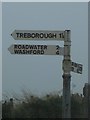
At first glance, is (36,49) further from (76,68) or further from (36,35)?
(76,68)

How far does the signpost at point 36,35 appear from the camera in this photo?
347 inches

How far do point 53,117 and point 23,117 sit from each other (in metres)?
1.10

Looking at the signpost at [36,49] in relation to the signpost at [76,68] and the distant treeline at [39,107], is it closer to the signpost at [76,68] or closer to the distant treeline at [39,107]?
the signpost at [76,68]

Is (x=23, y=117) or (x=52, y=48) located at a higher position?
(x=52, y=48)

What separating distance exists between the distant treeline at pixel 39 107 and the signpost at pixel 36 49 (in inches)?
251

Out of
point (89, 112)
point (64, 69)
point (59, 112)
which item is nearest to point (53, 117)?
point (59, 112)

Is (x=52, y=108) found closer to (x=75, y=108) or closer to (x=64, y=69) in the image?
(x=75, y=108)

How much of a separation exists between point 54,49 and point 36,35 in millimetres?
499

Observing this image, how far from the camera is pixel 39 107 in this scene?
50.8 ft

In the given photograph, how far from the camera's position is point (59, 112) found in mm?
15180

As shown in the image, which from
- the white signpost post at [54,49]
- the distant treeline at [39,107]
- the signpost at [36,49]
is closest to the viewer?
the white signpost post at [54,49]

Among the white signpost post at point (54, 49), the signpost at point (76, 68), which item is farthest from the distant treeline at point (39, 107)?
the white signpost post at point (54, 49)

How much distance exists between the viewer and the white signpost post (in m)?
8.61

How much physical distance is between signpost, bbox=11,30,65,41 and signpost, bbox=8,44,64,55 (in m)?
0.17
